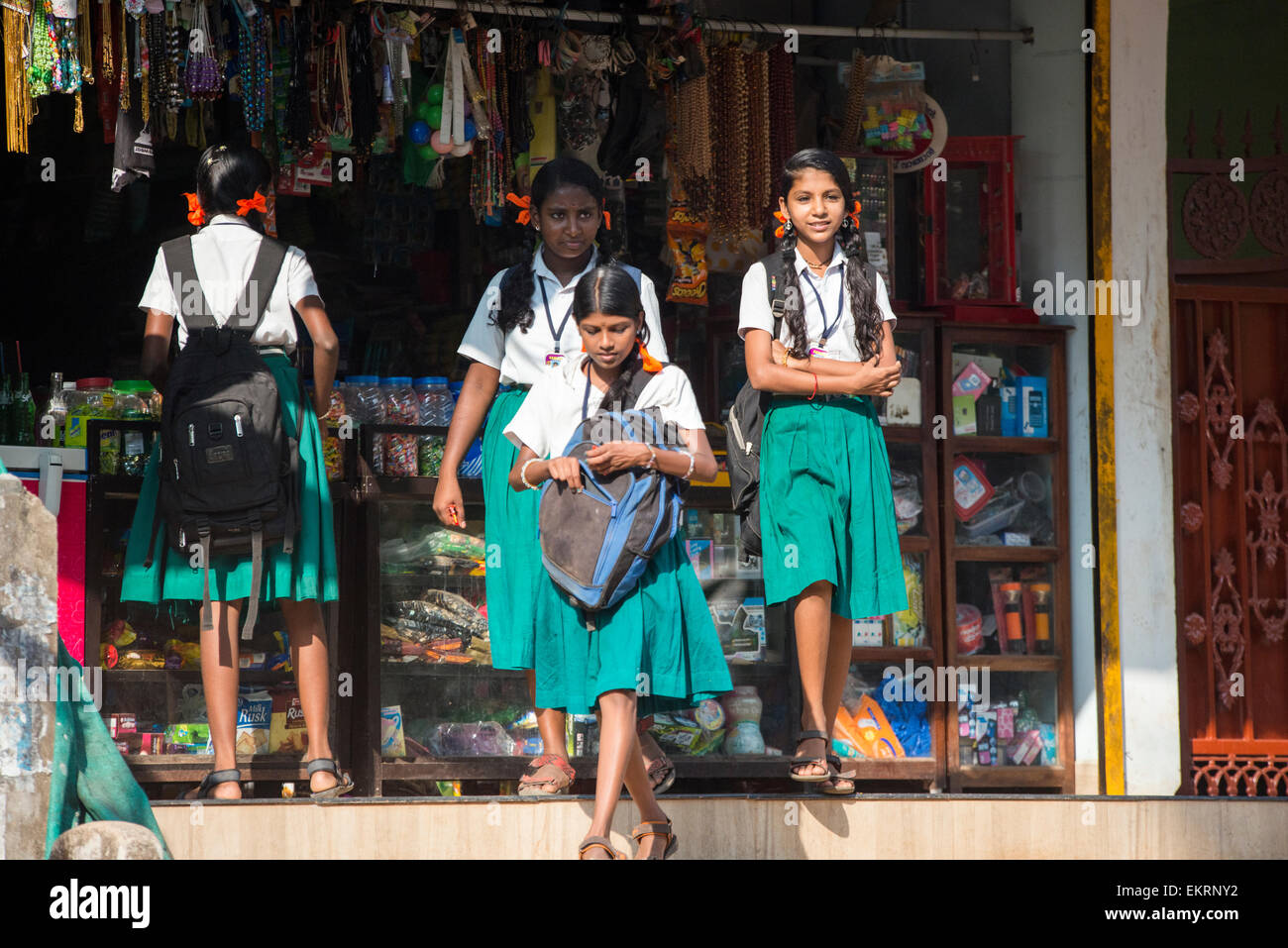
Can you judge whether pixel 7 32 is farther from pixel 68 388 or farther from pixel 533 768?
pixel 533 768

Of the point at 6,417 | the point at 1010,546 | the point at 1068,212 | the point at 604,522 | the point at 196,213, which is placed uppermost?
the point at 1068,212

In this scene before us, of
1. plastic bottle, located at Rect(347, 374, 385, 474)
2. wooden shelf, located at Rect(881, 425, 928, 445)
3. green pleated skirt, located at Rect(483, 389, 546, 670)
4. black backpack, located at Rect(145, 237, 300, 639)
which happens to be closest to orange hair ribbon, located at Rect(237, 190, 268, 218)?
black backpack, located at Rect(145, 237, 300, 639)

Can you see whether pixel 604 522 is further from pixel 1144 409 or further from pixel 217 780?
pixel 1144 409

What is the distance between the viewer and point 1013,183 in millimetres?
7207

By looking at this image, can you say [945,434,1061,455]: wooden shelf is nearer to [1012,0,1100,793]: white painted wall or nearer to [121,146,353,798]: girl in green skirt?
[1012,0,1100,793]: white painted wall

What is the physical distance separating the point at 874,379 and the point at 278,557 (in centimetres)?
194

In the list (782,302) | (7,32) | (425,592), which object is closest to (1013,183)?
(782,302)

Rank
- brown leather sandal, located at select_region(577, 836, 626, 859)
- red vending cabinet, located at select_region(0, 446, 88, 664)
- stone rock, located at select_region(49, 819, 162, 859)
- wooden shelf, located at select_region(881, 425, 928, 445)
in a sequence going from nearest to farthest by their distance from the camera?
stone rock, located at select_region(49, 819, 162, 859) < brown leather sandal, located at select_region(577, 836, 626, 859) < red vending cabinet, located at select_region(0, 446, 88, 664) < wooden shelf, located at select_region(881, 425, 928, 445)

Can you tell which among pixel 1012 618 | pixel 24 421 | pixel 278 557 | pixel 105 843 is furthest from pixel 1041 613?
pixel 105 843

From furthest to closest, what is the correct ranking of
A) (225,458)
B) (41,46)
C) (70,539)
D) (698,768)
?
1. (698,768)
2. (70,539)
3. (41,46)
4. (225,458)

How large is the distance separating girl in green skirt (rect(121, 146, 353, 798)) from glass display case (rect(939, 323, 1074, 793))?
261cm

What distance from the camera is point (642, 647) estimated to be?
4.71m

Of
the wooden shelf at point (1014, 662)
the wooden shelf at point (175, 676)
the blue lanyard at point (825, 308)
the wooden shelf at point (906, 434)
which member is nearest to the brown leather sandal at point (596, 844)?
the blue lanyard at point (825, 308)

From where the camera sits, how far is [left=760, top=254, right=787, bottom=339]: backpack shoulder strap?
5.46m
